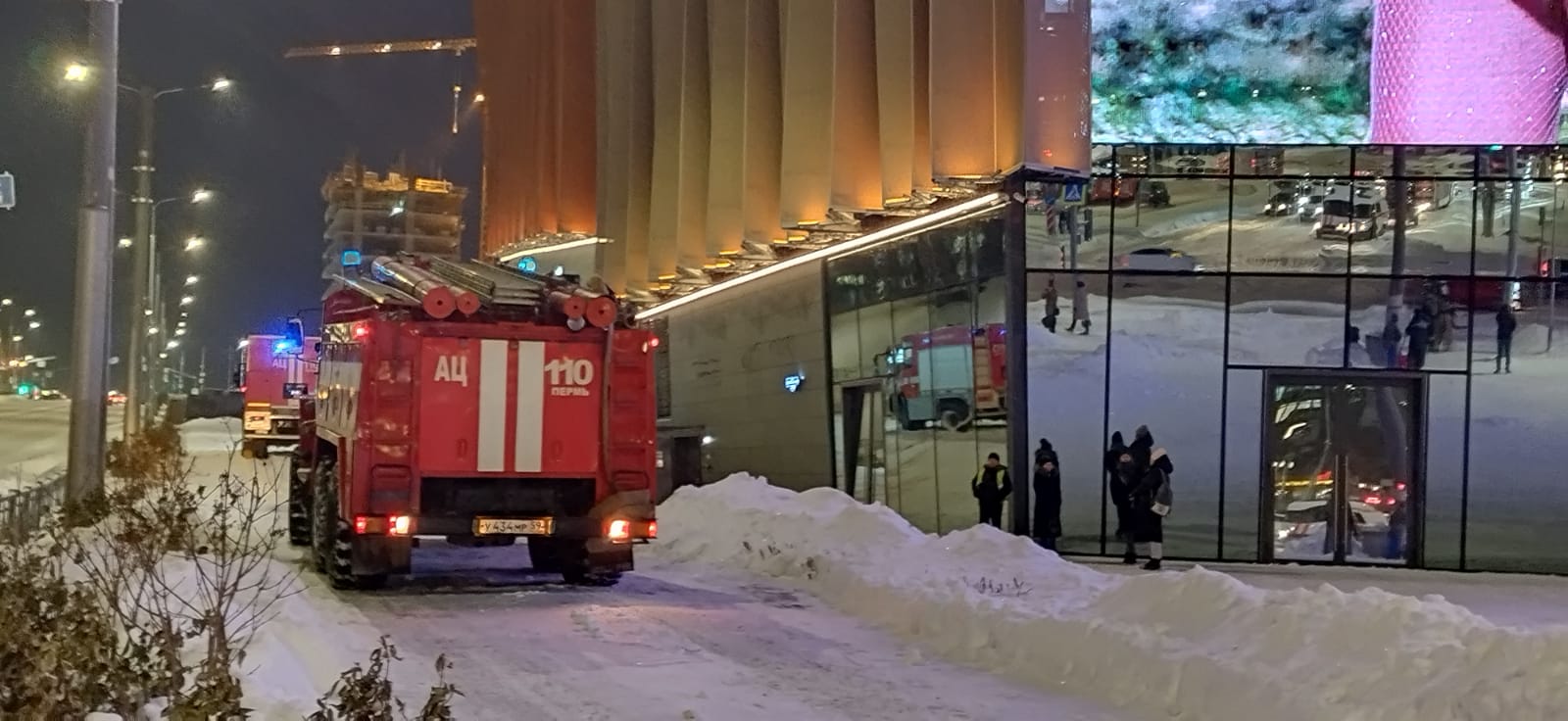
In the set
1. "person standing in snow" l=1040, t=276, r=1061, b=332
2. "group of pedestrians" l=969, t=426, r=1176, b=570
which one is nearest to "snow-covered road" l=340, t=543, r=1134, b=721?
"group of pedestrians" l=969, t=426, r=1176, b=570

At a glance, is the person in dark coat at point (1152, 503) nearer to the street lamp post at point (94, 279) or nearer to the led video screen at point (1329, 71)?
the led video screen at point (1329, 71)

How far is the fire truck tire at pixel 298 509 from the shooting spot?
1808 centimetres

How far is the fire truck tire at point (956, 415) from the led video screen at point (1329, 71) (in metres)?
4.18

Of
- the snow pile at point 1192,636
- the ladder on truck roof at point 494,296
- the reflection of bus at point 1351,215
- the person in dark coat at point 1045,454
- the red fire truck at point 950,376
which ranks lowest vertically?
the snow pile at point 1192,636

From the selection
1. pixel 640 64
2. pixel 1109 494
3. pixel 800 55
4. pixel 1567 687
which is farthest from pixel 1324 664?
pixel 640 64

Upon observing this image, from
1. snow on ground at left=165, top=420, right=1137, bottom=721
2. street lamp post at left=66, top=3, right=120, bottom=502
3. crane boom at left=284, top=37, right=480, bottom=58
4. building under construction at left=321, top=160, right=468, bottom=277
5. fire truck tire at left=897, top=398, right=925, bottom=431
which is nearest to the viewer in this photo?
snow on ground at left=165, top=420, right=1137, bottom=721

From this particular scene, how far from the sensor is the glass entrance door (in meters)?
19.9

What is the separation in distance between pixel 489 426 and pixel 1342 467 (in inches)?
473

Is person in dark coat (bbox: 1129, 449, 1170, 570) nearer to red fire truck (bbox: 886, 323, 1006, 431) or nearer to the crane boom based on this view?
red fire truck (bbox: 886, 323, 1006, 431)

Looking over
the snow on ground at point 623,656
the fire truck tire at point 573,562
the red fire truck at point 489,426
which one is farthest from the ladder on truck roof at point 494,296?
the snow on ground at point 623,656

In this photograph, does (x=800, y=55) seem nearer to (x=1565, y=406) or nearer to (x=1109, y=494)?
(x=1109, y=494)

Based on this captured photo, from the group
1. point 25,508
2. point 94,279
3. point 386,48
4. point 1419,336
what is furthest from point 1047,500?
point 386,48

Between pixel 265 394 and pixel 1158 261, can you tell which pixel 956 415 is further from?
pixel 265 394

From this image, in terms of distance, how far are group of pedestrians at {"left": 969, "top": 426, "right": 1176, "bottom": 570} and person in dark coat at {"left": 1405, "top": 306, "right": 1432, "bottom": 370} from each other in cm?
361
